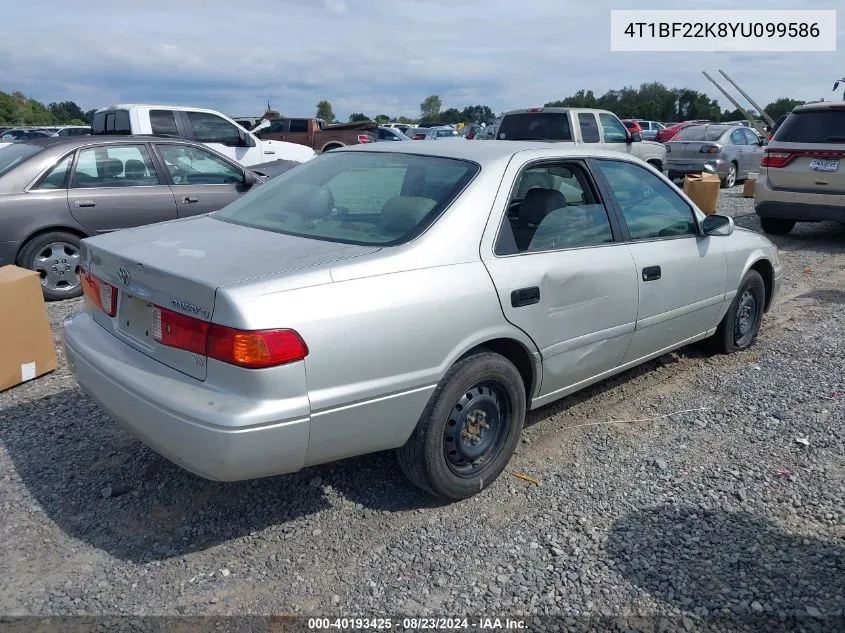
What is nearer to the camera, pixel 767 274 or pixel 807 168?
pixel 767 274

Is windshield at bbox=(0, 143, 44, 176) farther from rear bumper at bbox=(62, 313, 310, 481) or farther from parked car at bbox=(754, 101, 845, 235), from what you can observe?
parked car at bbox=(754, 101, 845, 235)

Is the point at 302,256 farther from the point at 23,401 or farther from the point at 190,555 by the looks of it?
the point at 23,401

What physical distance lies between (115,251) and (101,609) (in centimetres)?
146

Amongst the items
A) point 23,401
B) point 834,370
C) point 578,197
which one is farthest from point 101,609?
point 834,370

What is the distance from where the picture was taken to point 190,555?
291 cm

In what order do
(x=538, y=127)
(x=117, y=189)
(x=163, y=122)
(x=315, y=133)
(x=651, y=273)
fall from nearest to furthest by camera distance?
(x=651, y=273) < (x=117, y=189) < (x=163, y=122) < (x=538, y=127) < (x=315, y=133)

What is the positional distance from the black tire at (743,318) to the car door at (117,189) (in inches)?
207

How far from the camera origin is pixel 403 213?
10.8 ft

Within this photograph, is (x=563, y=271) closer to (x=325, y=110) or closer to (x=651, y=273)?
(x=651, y=273)

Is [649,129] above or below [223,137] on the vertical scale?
above

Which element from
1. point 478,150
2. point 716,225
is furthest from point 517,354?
point 716,225

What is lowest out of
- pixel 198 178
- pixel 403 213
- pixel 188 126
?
pixel 403 213

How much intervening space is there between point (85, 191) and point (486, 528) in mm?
5394

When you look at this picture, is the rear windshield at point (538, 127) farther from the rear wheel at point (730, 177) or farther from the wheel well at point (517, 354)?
the wheel well at point (517, 354)
